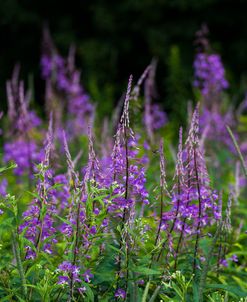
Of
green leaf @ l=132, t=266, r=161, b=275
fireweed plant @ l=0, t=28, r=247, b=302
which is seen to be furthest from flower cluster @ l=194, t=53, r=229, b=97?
green leaf @ l=132, t=266, r=161, b=275

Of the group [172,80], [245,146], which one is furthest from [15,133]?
[172,80]

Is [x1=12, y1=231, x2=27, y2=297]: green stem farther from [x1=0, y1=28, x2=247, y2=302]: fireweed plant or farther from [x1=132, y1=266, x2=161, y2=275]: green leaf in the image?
[x1=132, y1=266, x2=161, y2=275]: green leaf

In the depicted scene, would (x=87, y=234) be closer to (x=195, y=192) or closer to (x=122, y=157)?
(x=122, y=157)

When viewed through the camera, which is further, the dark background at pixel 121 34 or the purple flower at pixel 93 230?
the dark background at pixel 121 34

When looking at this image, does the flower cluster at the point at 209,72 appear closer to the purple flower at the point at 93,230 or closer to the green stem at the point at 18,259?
the purple flower at the point at 93,230

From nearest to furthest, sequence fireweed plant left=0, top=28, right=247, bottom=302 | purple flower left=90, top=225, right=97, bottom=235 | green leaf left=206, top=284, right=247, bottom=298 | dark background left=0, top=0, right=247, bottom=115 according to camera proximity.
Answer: fireweed plant left=0, top=28, right=247, bottom=302 → purple flower left=90, top=225, right=97, bottom=235 → green leaf left=206, top=284, right=247, bottom=298 → dark background left=0, top=0, right=247, bottom=115

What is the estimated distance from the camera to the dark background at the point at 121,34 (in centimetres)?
1505

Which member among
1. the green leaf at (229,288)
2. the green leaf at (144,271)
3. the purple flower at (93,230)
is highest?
the purple flower at (93,230)

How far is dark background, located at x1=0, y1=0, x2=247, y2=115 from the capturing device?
15.1m

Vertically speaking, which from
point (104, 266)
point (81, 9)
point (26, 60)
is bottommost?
point (104, 266)

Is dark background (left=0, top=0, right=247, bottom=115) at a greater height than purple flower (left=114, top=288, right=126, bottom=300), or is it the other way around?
dark background (left=0, top=0, right=247, bottom=115)

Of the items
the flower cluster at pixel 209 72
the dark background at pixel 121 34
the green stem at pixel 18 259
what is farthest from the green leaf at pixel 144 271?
the dark background at pixel 121 34

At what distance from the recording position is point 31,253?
128 inches

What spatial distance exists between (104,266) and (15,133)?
12.4 ft
